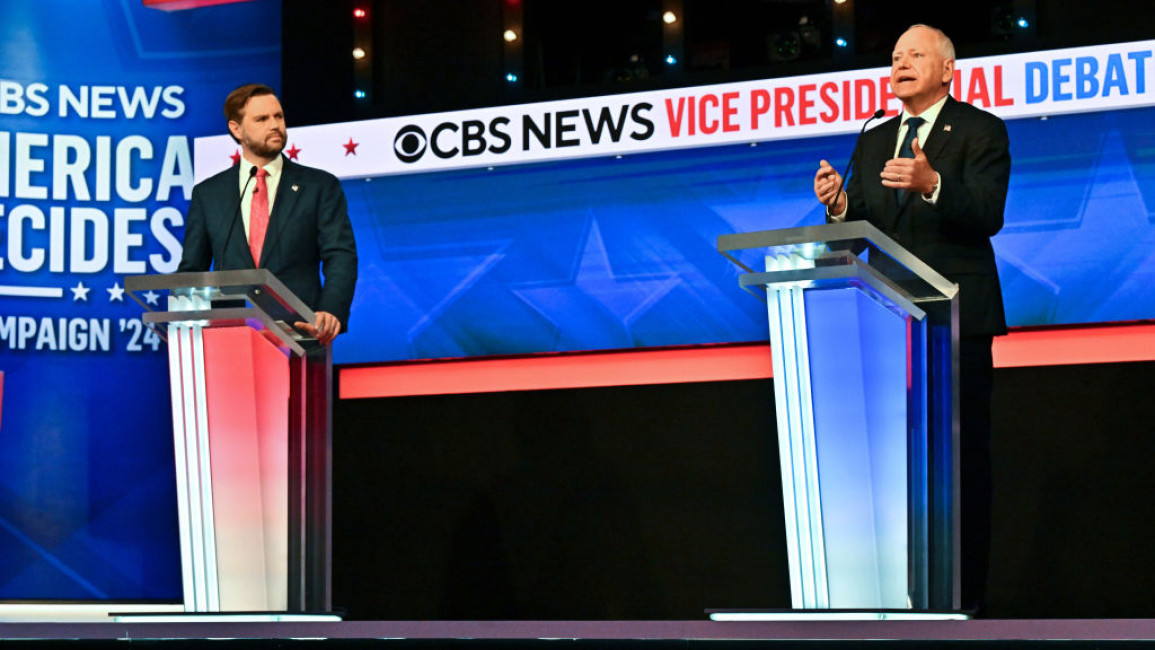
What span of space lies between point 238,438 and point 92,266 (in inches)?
95.0

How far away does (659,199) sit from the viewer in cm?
439

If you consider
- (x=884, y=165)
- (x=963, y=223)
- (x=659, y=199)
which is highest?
(x=659, y=199)

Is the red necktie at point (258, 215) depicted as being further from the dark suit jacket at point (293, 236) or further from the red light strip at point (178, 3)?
the red light strip at point (178, 3)

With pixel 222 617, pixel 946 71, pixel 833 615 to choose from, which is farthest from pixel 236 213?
pixel 833 615

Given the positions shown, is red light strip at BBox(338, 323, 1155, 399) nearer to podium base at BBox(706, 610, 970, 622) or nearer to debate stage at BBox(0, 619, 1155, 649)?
podium base at BBox(706, 610, 970, 622)

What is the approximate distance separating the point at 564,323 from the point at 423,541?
0.80 meters

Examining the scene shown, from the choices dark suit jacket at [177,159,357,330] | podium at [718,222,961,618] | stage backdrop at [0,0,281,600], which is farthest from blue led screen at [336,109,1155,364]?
podium at [718,222,961,618]

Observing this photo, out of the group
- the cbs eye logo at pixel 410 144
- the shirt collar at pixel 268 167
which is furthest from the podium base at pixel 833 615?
the cbs eye logo at pixel 410 144

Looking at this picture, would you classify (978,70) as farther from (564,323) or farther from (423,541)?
(423,541)

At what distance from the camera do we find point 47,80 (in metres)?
4.75

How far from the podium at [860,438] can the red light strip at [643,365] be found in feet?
5.55

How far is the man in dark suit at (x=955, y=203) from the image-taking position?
239 cm

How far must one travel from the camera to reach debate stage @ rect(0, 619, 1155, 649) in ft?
5.35

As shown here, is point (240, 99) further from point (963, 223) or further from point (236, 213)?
point (963, 223)
